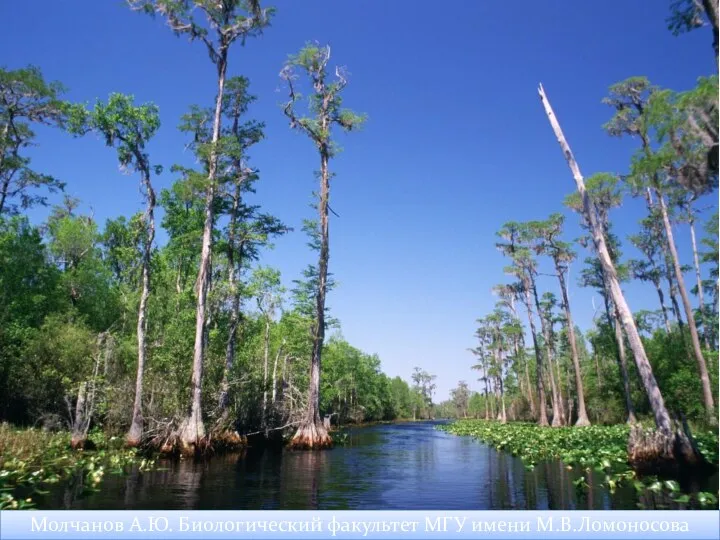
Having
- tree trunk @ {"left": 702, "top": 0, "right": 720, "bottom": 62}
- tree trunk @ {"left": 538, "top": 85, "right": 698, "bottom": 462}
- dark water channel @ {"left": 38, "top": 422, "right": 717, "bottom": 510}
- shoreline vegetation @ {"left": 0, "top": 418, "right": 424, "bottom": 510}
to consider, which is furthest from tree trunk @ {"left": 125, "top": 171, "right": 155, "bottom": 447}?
tree trunk @ {"left": 702, "top": 0, "right": 720, "bottom": 62}

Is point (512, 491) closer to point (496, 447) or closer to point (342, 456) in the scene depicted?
point (342, 456)

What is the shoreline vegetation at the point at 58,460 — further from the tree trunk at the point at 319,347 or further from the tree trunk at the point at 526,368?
the tree trunk at the point at 526,368

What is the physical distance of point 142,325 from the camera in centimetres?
1780

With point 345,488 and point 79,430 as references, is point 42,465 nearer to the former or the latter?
point 79,430

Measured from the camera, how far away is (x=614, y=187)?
83.2ft

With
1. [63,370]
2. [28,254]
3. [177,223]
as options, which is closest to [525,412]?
[177,223]

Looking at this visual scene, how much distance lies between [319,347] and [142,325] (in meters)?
8.43

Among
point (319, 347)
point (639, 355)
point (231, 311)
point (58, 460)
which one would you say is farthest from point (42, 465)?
point (639, 355)

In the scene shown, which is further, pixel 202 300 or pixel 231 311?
pixel 231 311

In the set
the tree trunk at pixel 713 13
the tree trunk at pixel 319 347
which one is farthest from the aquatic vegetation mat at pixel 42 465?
the tree trunk at pixel 713 13

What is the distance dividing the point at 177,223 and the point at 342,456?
18.7 m

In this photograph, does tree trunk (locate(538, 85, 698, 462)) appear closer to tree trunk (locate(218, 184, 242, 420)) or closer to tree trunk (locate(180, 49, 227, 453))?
tree trunk (locate(180, 49, 227, 453))

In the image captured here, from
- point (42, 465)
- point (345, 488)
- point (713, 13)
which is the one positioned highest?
point (713, 13)

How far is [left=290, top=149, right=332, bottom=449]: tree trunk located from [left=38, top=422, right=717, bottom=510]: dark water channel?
5.95 m
